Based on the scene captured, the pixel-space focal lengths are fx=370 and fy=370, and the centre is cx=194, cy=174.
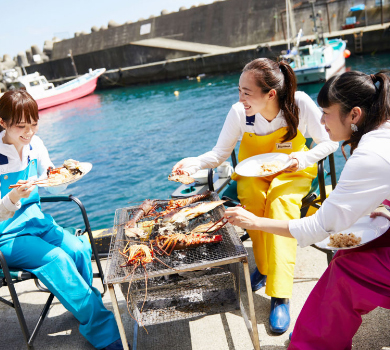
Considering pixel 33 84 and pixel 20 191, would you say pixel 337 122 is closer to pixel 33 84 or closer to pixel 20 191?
→ pixel 20 191

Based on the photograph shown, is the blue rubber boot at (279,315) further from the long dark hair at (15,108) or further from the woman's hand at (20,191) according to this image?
the long dark hair at (15,108)

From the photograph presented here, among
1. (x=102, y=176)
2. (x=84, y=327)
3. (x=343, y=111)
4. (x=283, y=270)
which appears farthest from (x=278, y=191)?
(x=102, y=176)

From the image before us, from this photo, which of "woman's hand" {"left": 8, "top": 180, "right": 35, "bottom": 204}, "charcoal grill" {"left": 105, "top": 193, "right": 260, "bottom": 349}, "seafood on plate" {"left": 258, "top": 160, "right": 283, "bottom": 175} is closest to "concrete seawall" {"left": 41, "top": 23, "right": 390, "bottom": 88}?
"seafood on plate" {"left": 258, "top": 160, "right": 283, "bottom": 175}

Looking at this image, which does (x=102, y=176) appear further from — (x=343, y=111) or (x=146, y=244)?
(x=343, y=111)

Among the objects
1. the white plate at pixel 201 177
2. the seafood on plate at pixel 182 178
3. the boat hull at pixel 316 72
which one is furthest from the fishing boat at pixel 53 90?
the seafood on plate at pixel 182 178

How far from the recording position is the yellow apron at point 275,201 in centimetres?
262

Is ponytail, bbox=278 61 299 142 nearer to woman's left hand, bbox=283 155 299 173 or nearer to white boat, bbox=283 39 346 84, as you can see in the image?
woman's left hand, bbox=283 155 299 173

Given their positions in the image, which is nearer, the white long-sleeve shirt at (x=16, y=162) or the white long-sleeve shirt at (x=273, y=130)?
the white long-sleeve shirt at (x=16, y=162)

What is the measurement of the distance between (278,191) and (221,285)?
0.84m

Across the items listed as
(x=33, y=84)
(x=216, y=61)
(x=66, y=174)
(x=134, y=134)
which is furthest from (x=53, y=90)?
(x=66, y=174)

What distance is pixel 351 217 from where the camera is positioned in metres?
1.84

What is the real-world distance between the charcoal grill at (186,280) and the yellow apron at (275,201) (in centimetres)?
29

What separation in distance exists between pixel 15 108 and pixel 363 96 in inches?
89.6

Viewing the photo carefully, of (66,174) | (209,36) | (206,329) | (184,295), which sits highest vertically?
(209,36)
